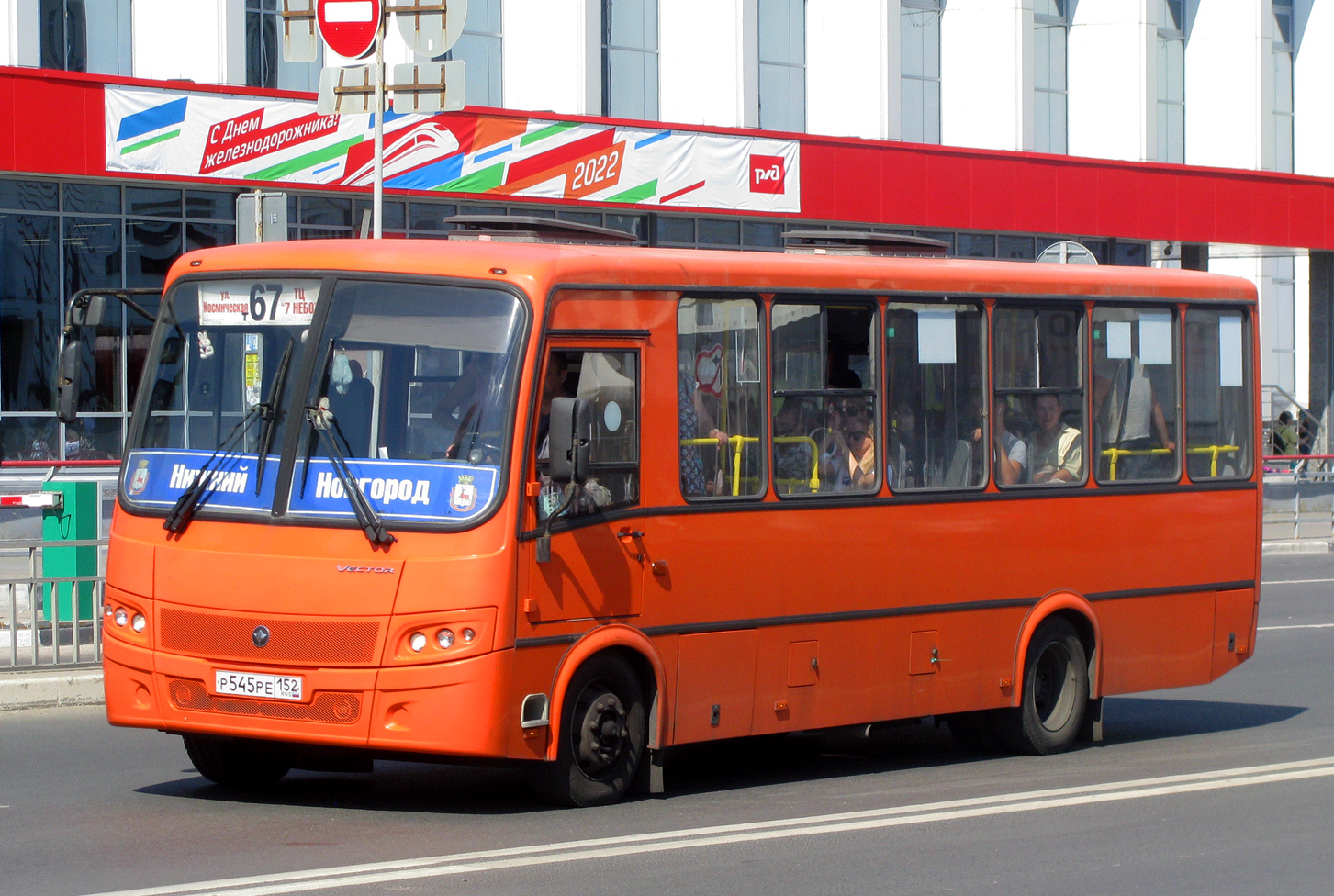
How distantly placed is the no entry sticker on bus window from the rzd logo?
20.4 meters

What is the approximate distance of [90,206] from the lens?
80.1ft

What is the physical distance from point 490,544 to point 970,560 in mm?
3310

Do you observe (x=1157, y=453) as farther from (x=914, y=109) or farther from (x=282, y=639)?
(x=914, y=109)

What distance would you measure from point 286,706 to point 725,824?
6.43ft

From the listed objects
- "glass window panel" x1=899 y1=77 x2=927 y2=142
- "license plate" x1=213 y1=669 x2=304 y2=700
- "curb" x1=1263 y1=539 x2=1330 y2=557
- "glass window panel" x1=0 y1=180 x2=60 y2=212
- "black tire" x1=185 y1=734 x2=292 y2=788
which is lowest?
"curb" x1=1263 y1=539 x2=1330 y2=557

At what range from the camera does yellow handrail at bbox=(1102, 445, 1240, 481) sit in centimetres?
1117

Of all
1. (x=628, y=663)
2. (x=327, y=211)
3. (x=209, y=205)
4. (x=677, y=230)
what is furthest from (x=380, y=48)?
(x=677, y=230)

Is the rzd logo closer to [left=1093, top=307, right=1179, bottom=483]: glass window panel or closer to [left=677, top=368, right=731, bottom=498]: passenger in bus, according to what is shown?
[left=1093, top=307, right=1179, bottom=483]: glass window panel

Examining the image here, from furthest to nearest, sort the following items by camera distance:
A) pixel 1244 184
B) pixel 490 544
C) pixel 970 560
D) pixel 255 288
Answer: pixel 1244 184, pixel 970 560, pixel 255 288, pixel 490 544

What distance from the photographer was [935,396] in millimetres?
10312

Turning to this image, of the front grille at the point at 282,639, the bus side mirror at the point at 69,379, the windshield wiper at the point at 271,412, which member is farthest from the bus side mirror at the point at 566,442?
the bus side mirror at the point at 69,379

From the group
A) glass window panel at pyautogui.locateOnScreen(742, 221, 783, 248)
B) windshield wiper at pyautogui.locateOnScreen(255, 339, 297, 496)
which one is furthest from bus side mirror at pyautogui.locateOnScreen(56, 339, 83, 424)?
glass window panel at pyautogui.locateOnScreen(742, 221, 783, 248)

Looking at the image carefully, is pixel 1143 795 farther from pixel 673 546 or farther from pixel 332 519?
pixel 332 519

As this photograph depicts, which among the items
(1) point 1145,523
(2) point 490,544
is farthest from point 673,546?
(1) point 1145,523
